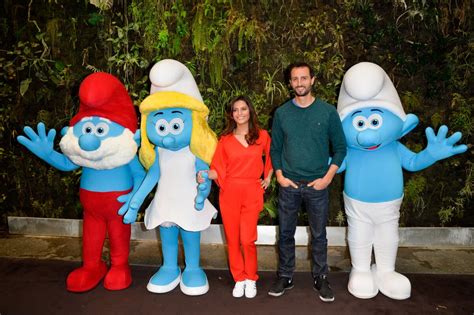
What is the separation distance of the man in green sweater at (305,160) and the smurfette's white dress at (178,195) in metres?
0.58

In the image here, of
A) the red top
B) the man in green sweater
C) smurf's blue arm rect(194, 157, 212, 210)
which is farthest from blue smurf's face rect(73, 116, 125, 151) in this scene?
the man in green sweater

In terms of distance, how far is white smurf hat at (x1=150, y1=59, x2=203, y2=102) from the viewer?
271 cm

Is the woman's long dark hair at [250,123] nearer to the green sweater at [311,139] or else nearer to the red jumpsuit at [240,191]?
the red jumpsuit at [240,191]

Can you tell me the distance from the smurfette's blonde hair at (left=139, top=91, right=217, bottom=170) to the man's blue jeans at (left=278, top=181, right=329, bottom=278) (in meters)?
0.59

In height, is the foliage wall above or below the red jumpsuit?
above

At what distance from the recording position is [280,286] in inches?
109

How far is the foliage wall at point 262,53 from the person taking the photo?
140 inches

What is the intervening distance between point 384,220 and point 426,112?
1.44 m

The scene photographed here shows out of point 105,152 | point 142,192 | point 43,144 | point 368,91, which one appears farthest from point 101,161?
point 368,91

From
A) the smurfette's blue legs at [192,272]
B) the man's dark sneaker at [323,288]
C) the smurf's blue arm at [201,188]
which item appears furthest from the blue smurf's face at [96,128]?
the man's dark sneaker at [323,288]

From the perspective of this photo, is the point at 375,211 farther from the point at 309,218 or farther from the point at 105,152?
the point at 105,152

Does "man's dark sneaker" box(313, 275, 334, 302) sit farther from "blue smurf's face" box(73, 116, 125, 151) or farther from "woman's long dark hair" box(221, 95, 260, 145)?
"blue smurf's face" box(73, 116, 125, 151)

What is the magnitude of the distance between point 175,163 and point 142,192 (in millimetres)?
302

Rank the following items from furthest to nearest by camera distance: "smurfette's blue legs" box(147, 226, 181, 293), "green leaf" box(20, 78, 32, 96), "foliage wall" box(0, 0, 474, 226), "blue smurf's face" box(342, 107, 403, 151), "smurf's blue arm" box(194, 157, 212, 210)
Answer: "green leaf" box(20, 78, 32, 96) < "foliage wall" box(0, 0, 474, 226) < "smurfette's blue legs" box(147, 226, 181, 293) < "smurf's blue arm" box(194, 157, 212, 210) < "blue smurf's face" box(342, 107, 403, 151)
